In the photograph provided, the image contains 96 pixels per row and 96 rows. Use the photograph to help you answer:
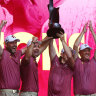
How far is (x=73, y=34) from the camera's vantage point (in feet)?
19.9

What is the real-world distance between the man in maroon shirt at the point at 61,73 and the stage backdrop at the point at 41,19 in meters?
1.16

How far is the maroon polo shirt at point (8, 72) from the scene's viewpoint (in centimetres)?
432

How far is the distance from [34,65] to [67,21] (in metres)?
1.69

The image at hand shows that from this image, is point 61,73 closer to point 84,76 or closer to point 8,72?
point 84,76

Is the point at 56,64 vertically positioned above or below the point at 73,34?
below

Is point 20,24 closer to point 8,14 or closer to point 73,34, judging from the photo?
point 8,14

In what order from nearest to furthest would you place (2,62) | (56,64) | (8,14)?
(2,62)
(56,64)
(8,14)

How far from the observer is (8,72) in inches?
171

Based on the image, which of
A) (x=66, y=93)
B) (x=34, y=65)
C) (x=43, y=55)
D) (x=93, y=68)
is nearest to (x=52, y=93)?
(x=66, y=93)

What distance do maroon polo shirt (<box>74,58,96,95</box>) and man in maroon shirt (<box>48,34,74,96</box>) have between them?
0.14 meters

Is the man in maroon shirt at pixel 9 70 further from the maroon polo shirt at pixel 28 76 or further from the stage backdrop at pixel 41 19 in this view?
the stage backdrop at pixel 41 19

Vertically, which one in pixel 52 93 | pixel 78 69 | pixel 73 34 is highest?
pixel 73 34

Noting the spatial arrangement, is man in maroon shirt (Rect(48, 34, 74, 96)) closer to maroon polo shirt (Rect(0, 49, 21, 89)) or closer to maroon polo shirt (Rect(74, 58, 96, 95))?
maroon polo shirt (Rect(74, 58, 96, 95))

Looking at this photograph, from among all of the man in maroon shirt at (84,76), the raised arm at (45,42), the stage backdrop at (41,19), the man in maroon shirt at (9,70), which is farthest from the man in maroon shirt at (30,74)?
the stage backdrop at (41,19)
